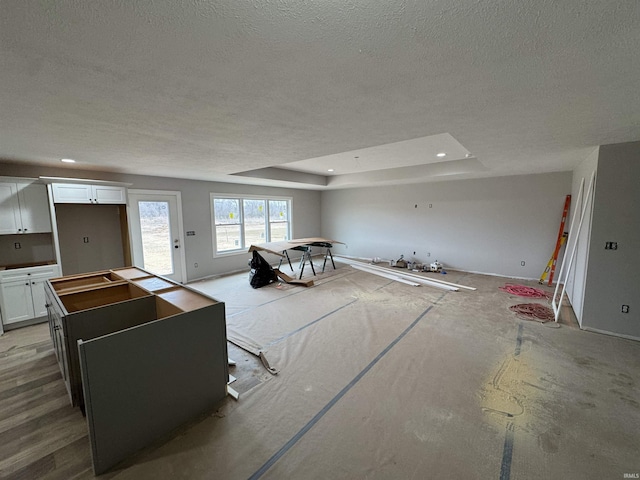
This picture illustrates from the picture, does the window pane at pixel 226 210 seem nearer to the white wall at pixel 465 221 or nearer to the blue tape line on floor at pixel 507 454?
the white wall at pixel 465 221

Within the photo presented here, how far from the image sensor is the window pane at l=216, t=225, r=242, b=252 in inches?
260

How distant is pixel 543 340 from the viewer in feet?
10.4

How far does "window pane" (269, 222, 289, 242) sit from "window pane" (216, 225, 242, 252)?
1.17 m

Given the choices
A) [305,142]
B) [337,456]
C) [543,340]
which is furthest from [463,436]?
[305,142]

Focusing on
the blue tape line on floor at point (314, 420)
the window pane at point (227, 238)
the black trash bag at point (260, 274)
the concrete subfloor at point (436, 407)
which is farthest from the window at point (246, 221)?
the blue tape line on floor at point (314, 420)

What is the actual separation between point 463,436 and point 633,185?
11.6 ft

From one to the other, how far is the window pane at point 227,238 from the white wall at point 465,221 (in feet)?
11.8

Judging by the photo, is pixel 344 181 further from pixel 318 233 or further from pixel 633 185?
pixel 633 185

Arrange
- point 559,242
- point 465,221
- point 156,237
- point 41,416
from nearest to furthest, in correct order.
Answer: point 41,416, point 559,242, point 156,237, point 465,221

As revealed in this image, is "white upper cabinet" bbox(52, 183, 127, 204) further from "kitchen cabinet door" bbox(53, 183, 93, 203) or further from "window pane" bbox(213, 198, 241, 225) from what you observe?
"window pane" bbox(213, 198, 241, 225)

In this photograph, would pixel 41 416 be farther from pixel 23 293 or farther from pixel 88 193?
pixel 88 193

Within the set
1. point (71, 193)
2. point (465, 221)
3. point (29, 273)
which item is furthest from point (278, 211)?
point (29, 273)

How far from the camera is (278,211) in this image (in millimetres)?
8055

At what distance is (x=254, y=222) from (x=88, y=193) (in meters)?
3.76
